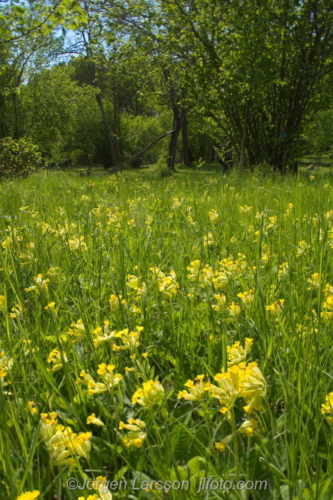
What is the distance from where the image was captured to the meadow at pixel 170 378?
81 cm

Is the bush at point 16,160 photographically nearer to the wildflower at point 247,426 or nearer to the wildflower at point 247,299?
the wildflower at point 247,299

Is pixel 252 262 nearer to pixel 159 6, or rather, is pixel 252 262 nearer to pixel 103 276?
pixel 103 276

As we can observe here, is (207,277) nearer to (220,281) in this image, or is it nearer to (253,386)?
(220,281)

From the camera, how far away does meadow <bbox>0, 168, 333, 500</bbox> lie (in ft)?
2.66

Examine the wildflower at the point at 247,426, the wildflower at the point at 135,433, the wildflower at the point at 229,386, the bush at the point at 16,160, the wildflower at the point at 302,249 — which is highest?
the bush at the point at 16,160

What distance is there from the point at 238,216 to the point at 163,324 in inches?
77.0

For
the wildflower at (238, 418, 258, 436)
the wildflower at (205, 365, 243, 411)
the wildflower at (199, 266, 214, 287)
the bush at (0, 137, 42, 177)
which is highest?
the bush at (0, 137, 42, 177)

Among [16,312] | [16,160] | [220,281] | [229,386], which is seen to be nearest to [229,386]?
[229,386]

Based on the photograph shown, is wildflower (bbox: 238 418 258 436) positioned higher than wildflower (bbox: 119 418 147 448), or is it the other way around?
wildflower (bbox: 238 418 258 436)

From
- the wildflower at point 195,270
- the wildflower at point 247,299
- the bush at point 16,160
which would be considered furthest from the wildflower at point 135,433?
the bush at point 16,160

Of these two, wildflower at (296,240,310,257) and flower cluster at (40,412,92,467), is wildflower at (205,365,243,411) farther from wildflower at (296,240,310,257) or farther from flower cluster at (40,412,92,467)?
wildflower at (296,240,310,257)

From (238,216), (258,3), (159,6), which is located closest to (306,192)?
(238,216)

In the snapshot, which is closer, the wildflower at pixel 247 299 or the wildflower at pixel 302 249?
the wildflower at pixel 247 299

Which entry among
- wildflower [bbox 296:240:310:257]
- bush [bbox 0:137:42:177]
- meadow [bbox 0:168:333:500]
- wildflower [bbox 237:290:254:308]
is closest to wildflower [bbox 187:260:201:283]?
meadow [bbox 0:168:333:500]
